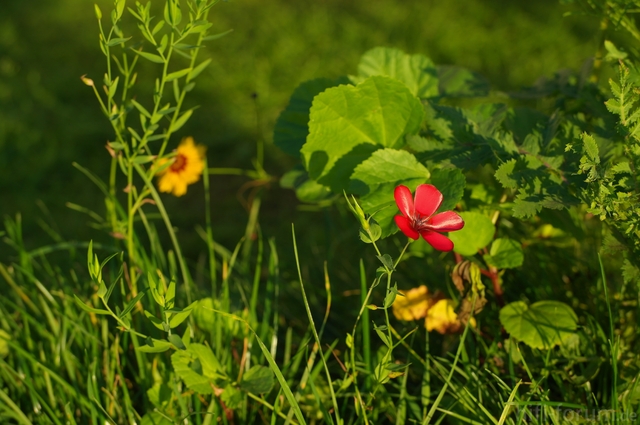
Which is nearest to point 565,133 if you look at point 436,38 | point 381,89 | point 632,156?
point 632,156

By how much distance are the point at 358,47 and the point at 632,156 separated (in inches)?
99.2

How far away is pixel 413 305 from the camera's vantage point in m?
1.28

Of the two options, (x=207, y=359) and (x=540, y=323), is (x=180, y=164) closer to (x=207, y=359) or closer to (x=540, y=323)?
(x=207, y=359)

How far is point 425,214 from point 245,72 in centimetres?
254

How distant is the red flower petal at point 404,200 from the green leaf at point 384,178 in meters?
0.09

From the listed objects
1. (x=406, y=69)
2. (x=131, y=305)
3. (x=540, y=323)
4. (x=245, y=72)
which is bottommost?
(x=245, y=72)

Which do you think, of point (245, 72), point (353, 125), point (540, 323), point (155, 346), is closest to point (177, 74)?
point (353, 125)

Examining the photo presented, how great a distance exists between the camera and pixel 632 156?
979 millimetres

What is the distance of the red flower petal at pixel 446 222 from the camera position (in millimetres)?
934

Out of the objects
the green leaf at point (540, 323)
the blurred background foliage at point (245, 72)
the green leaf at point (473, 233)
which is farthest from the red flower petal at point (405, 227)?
the blurred background foliage at point (245, 72)

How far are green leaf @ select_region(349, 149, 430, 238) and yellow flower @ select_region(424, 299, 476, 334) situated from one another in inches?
10.4

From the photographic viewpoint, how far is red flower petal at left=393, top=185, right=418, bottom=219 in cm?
95

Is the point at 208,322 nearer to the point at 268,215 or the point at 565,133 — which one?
the point at 565,133

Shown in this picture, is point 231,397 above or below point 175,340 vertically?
below
